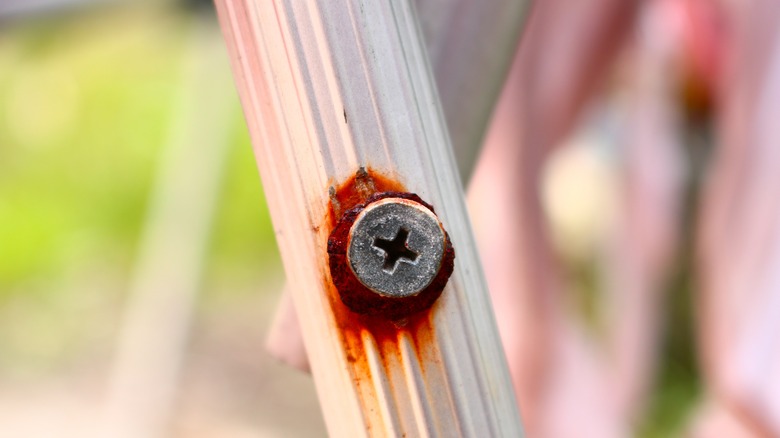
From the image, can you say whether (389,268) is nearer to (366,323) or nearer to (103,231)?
(366,323)

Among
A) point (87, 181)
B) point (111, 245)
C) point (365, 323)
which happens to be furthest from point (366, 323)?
point (87, 181)

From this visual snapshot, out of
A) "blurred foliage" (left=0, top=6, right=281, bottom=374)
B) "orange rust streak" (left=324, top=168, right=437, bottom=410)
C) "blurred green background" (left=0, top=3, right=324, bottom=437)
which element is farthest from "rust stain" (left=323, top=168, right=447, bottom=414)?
"blurred foliage" (left=0, top=6, right=281, bottom=374)

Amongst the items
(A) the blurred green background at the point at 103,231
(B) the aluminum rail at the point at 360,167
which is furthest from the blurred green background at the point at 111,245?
(B) the aluminum rail at the point at 360,167

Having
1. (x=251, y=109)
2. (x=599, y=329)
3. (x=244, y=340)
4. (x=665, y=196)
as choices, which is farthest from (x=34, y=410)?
(x=251, y=109)

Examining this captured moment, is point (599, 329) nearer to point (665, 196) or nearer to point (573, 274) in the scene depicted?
point (573, 274)

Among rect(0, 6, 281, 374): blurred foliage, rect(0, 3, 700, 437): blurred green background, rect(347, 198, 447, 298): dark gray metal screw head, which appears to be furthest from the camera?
rect(0, 6, 281, 374): blurred foliage

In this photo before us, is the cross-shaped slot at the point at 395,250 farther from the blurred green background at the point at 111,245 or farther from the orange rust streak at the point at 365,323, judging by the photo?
the blurred green background at the point at 111,245

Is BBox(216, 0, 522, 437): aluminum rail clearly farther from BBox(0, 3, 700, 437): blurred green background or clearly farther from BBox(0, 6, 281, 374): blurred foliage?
BBox(0, 6, 281, 374): blurred foliage
